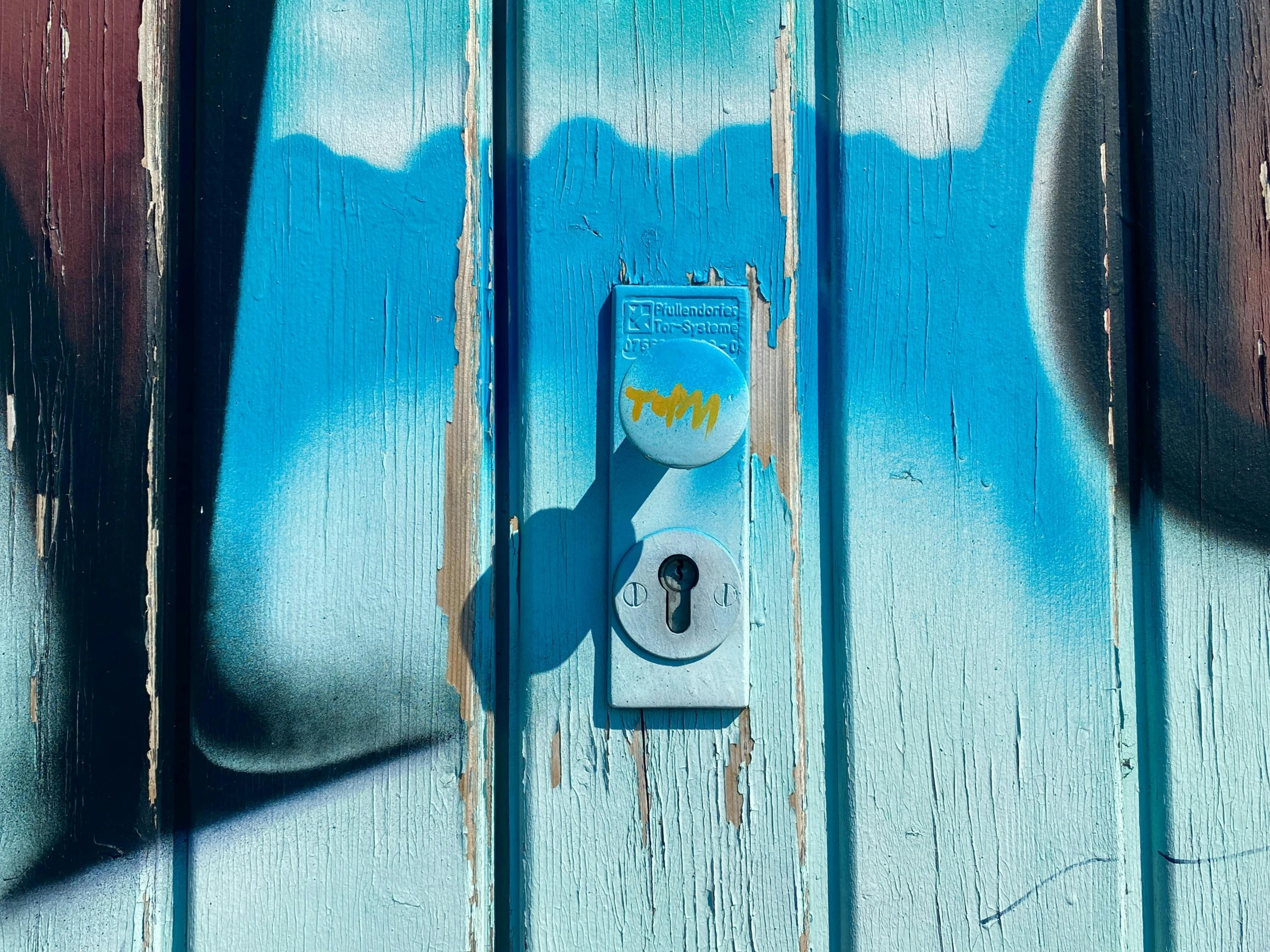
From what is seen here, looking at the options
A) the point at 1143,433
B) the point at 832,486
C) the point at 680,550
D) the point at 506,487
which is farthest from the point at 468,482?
the point at 1143,433

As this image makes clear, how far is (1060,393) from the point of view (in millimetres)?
655

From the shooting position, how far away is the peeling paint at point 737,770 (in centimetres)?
64

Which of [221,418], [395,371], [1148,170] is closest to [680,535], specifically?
[395,371]

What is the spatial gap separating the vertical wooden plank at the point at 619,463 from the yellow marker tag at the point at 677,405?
0.28ft

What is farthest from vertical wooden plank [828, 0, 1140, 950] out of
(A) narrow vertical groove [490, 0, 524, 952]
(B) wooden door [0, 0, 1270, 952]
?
(A) narrow vertical groove [490, 0, 524, 952]

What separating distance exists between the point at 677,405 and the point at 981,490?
9.9 inches

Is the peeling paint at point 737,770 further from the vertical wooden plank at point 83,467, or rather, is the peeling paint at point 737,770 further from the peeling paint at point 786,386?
the vertical wooden plank at point 83,467

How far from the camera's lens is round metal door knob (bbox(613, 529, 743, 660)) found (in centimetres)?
61

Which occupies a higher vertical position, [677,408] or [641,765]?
[677,408]

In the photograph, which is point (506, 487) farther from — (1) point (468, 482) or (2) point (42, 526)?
(2) point (42, 526)

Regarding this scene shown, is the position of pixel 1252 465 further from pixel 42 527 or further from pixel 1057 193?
pixel 42 527

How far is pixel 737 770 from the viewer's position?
64 centimetres

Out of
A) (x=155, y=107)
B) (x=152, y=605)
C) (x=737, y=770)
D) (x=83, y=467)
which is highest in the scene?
(x=155, y=107)

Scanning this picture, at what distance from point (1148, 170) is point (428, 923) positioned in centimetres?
76
